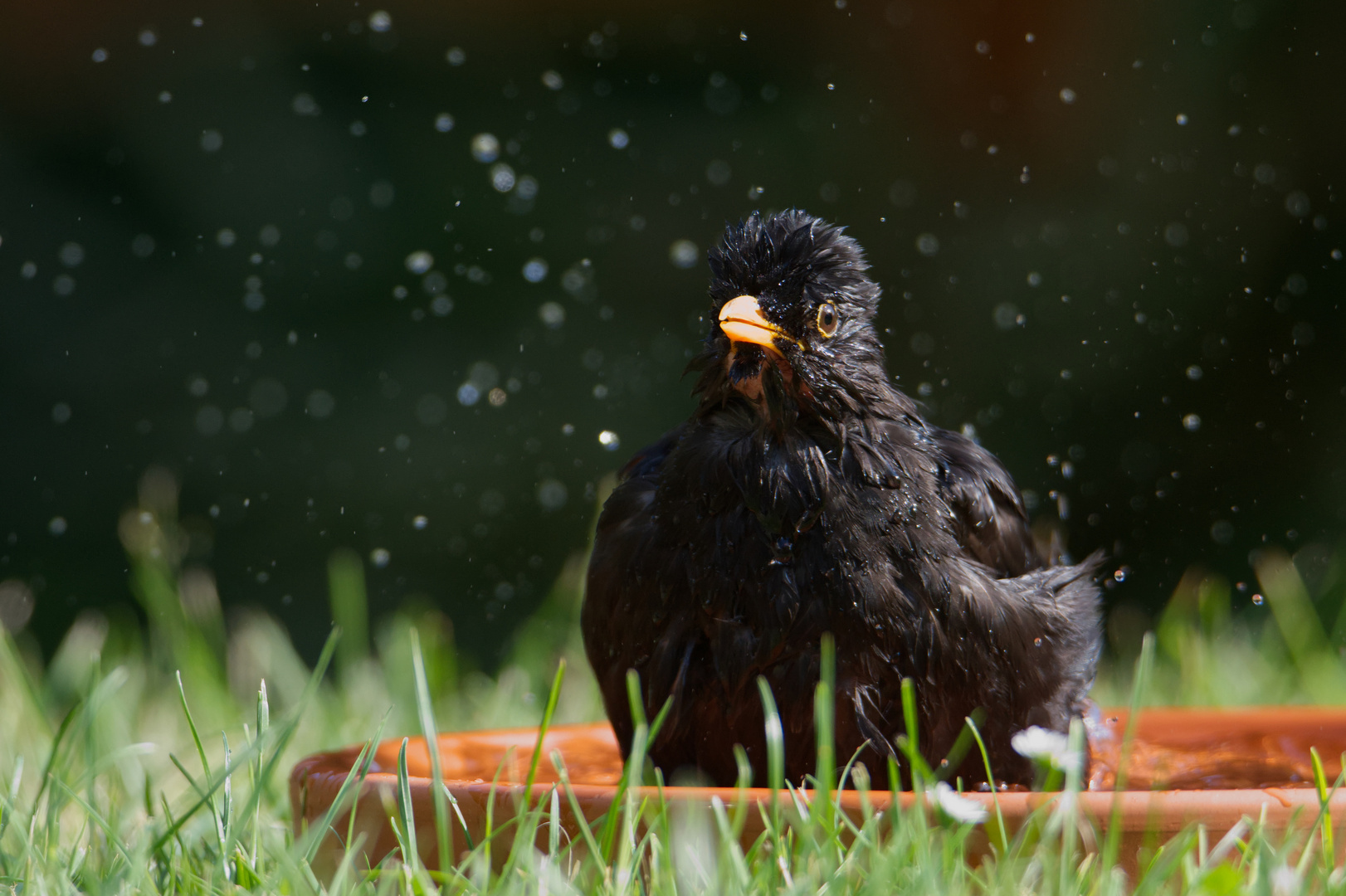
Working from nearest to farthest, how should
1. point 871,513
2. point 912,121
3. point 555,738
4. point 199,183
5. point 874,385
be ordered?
point 871,513, point 874,385, point 555,738, point 199,183, point 912,121

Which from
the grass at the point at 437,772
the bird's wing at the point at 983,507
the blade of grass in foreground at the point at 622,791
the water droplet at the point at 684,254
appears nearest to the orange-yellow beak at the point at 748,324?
the bird's wing at the point at 983,507

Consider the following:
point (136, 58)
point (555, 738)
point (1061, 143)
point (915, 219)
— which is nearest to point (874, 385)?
point (555, 738)

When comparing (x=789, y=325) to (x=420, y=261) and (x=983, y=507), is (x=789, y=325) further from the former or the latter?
(x=420, y=261)

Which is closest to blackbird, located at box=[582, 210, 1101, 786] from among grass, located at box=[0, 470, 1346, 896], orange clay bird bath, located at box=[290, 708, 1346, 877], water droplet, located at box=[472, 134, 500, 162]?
grass, located at box=[0, 470, 1346, 896]

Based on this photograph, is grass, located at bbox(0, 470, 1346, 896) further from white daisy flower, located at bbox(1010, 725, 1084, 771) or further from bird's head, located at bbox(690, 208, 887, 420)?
bird's head, located at bbox(690, 208, 887, 420)

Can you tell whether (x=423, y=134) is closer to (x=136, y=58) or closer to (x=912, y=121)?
(x=136, y=58)

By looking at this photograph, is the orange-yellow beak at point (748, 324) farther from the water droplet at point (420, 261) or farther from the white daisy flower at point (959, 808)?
the water droplet at point (420, 261)

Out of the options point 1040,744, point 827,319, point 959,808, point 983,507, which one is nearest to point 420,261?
point 827,319
